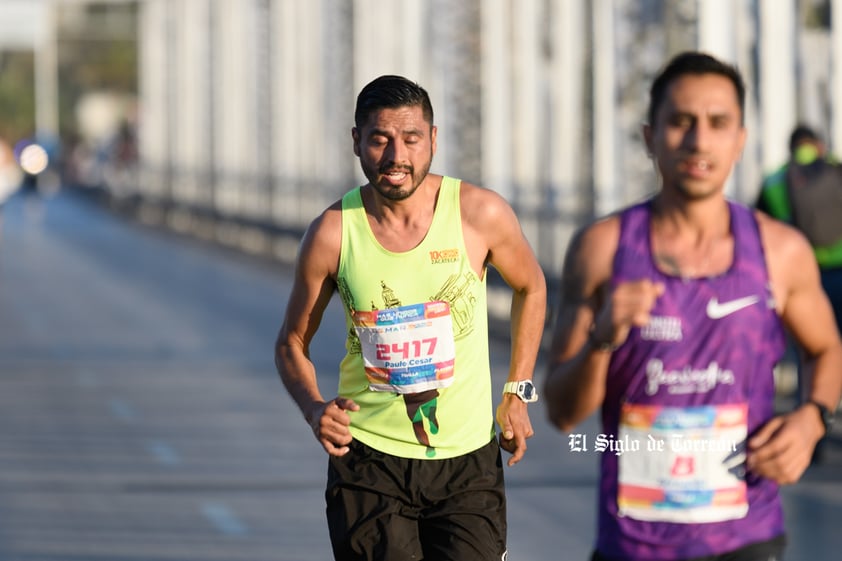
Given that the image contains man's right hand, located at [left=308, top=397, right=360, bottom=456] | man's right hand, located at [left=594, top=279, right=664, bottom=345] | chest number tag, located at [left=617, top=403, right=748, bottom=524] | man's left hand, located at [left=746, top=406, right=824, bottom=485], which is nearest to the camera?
man's right hand, located at [left=594, top=279, right=664, bottom=345]

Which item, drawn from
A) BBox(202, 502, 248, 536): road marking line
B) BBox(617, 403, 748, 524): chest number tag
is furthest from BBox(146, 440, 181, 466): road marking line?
BBox(617, 403, 748, 524): chest number tag

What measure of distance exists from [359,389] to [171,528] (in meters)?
4.87

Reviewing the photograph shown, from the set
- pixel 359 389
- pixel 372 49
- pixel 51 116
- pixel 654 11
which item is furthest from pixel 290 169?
pixel 51 116

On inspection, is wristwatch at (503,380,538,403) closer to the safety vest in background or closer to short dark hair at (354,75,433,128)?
short dark hair at (354,75,433,128)

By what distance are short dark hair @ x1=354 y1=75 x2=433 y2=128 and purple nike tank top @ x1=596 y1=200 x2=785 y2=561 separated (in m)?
1.22

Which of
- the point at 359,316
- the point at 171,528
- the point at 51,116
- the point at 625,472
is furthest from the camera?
the point at 51,116

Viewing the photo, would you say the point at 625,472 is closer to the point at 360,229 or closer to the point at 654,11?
the point at 360,229

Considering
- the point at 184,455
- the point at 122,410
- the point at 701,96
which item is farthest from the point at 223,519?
the point at 701,96

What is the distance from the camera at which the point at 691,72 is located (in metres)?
4.80

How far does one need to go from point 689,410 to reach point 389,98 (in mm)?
1526

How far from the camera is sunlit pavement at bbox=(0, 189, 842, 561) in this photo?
10.4m

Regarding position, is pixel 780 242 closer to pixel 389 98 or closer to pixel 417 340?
pixel 417 340

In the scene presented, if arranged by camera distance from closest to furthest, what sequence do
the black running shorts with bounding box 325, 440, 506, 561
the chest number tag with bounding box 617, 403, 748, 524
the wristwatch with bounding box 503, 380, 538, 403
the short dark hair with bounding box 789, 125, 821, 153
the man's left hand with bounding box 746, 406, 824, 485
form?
the man's left hand with bounding box 746, 406, 824, 485, the chest number tag with bounding box 617, 403, 748, 524, the black running shorts with bounding box 325, 440, 506, 561, the wristwatch with bounding box 503, 380, 538, 403, the short dark hair with bounding box 789, 125, 821, 153

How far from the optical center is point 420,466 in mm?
5996
